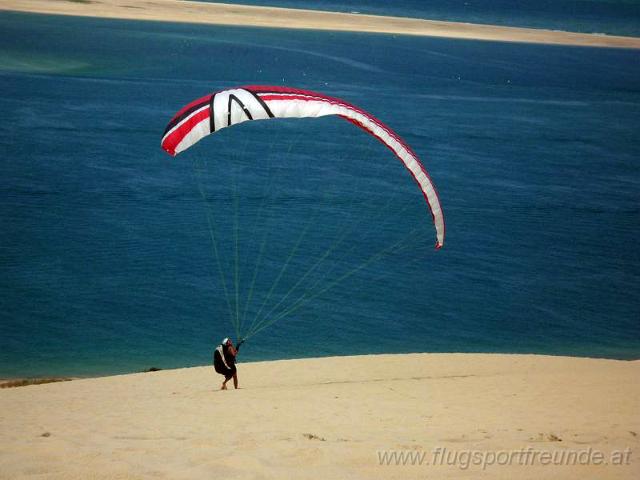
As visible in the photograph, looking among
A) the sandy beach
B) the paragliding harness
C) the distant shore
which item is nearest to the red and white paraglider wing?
the paragliding harness

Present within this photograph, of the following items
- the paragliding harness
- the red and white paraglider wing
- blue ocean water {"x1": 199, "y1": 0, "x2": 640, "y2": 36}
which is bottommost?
the paragliding harness

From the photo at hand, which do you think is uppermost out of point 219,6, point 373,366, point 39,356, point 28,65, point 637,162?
point 219,6

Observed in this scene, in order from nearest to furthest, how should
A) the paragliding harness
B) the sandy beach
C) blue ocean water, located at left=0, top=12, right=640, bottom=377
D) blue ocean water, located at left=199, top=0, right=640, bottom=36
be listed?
the sandy beach < the paragliding harness < blue ocean water, located at left=0, top=12, right=640, bottom=377 < blue ocean water, located at left=199, top=0, right=640, bottom=36

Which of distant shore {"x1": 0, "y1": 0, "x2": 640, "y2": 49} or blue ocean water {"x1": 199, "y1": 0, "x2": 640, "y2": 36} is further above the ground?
blue ocean water {"x1": 199, "y1": 0, "x2": 640, "y2": 36}

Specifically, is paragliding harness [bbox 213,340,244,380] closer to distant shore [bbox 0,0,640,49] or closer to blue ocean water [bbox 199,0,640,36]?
distant shore [bbox 0,0,640,49]

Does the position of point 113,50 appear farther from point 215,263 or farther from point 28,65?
point 215,263

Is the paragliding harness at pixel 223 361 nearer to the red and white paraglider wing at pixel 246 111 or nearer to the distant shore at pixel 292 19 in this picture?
the red and white paraglider wing at pixel 246 111

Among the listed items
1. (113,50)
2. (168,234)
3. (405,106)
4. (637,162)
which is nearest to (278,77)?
(405,106)

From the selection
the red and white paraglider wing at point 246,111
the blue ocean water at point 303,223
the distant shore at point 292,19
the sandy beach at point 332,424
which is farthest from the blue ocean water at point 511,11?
the sandy beach at point 332,424
